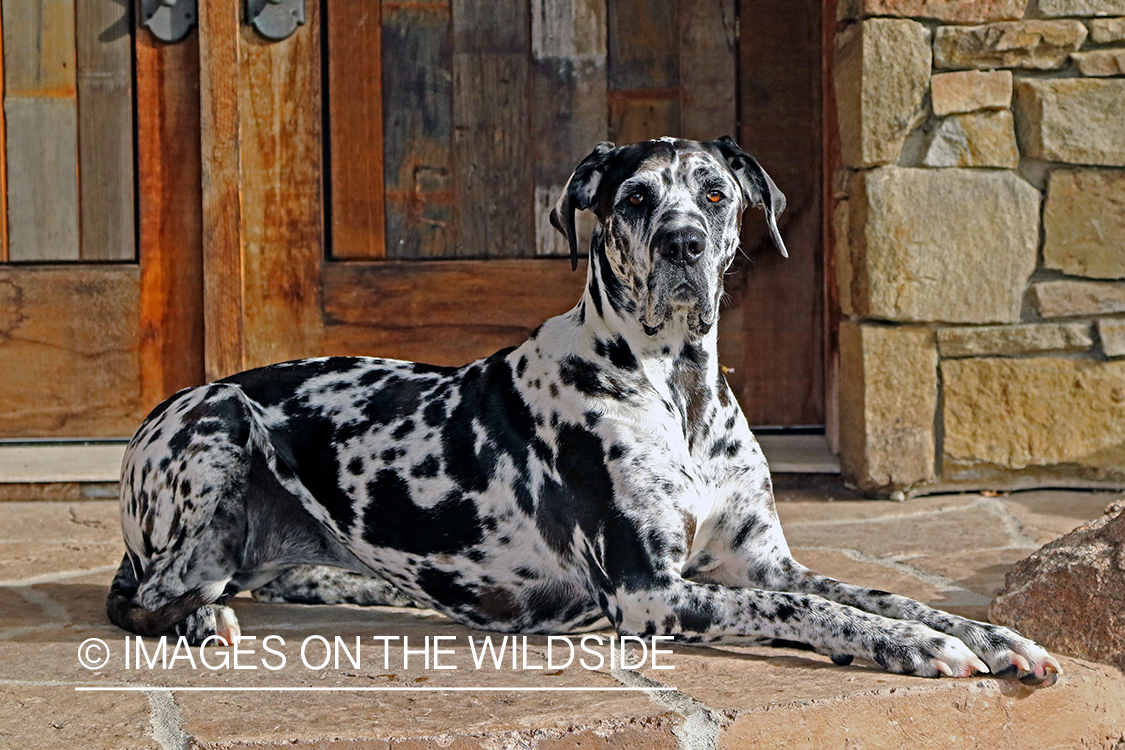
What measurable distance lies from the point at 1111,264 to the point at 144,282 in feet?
12.6

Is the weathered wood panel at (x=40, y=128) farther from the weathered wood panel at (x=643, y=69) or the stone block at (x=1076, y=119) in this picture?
the stone block at (x=1076, y=119)

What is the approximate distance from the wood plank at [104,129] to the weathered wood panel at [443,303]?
3.00ft

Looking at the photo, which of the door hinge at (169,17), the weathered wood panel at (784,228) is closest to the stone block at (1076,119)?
Answer: the weathered wood panel at (784,228)

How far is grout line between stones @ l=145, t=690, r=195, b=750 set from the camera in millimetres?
2305

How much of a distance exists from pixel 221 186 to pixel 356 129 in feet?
1.97

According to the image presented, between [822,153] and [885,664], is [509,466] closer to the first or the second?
[885,664]

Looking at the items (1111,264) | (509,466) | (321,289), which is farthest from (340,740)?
(1111,264)

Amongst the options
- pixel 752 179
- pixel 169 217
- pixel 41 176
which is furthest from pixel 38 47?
pixel 752 179

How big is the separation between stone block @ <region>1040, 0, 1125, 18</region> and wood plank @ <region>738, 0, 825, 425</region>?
95cm

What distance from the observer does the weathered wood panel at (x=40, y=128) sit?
503cm

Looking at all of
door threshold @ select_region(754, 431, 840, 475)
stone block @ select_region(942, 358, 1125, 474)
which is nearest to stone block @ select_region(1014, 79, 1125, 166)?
stone block @ select_region(942, 358, 1125, 474)

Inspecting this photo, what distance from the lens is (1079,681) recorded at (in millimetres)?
Answer: 2641

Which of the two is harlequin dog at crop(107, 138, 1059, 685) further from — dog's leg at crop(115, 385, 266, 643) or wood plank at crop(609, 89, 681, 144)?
wood plank at crop(609, 89, 681, 144)

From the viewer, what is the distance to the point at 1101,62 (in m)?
4.55
